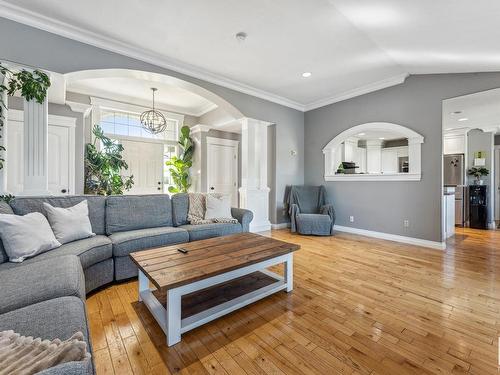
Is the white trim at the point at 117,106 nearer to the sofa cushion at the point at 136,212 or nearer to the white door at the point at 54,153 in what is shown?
the white door at the point at 54,153

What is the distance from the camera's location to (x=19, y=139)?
362cm

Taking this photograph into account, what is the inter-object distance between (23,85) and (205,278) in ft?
9.26

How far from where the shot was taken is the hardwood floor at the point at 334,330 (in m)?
1.35

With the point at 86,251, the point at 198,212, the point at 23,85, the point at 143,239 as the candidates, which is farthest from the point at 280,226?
the point at 23,85

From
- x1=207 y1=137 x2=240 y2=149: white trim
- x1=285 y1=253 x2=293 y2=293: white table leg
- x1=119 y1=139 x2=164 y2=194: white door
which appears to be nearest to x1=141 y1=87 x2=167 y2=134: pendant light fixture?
x1=119 y1=139 x2=164 y2=194: white door

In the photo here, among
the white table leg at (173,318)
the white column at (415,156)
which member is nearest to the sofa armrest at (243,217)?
the white table leg at (173,318)

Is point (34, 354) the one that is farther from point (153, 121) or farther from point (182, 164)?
point (182, 164)

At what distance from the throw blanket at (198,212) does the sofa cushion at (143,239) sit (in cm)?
45

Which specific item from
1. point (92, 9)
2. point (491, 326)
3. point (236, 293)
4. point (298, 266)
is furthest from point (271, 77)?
point (491, 326)

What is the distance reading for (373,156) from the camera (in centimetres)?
843

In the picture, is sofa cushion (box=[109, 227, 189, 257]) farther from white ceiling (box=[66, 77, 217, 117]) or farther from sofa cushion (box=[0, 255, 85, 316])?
white ceiling (box=[66, 77, 217, 117])

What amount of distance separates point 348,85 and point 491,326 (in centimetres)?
393

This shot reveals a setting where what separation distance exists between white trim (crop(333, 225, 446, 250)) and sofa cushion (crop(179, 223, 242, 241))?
8.55ft

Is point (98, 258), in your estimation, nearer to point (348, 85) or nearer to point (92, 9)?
point (92, 9)
